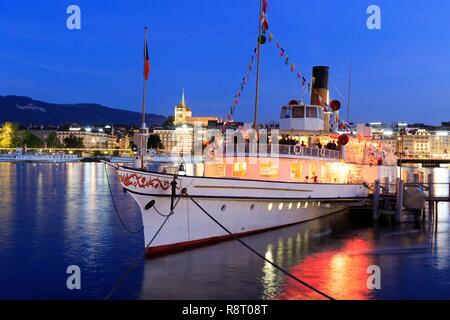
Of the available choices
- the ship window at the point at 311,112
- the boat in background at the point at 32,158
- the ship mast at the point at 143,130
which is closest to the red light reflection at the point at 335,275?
the ship mast at the point at 143,130

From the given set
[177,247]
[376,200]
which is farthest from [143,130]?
[376,200]

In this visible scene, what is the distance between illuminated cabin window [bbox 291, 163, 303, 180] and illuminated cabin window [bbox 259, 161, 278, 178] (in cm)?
125

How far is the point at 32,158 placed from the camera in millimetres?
161500

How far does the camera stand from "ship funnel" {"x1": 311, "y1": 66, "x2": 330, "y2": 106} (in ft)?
117

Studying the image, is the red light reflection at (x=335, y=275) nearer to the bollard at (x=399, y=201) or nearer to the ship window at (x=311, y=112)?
the bollard at (x=399, y=201)

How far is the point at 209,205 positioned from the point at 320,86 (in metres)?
16.2

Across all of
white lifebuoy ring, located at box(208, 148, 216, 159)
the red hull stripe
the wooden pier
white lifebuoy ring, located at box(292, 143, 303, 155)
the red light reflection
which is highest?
white lifebuoy ring, located at box(292, 143, 303, 155)

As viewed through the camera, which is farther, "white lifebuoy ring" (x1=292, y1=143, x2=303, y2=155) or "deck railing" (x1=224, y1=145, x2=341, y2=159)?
"white lifebuoy ring" (x1=292, y1=143, x2=303, y2=155)

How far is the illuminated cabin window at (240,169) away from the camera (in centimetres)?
2648

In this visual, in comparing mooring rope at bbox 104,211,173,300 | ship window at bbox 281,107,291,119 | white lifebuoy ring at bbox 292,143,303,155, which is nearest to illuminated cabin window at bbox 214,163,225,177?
white lifebuoy ring at bbox 292,143,303,155

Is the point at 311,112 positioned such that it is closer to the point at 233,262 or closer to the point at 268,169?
the point at 268,169

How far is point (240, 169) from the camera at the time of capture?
2658cm

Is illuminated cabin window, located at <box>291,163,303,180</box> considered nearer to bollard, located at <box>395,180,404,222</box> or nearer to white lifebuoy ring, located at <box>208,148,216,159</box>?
white lifebuoy ring, located at <box>208,148,216,159</box>

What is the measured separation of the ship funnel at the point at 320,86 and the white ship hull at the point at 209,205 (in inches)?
352
